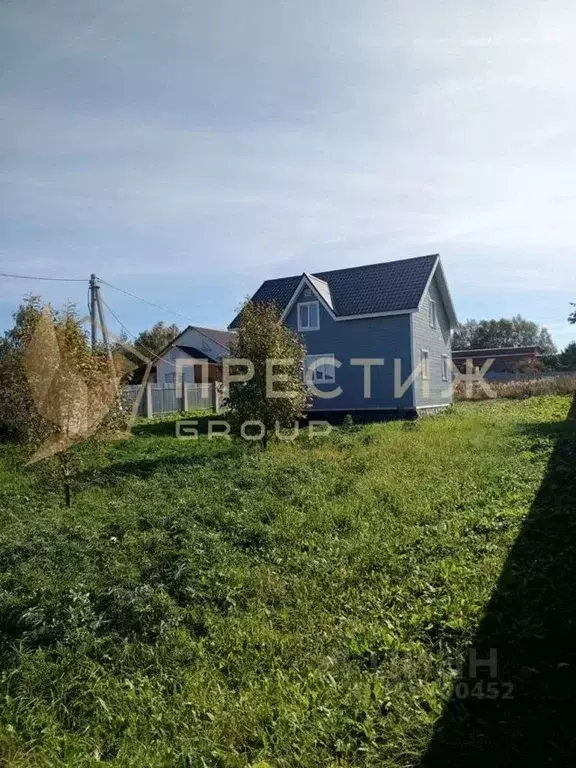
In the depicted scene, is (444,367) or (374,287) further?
(444,367)

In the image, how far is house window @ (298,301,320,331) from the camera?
67.2 feet

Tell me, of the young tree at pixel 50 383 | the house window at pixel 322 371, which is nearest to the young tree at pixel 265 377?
the young tree at pixel 50 383

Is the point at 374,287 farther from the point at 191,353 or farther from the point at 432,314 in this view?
the point at 191,353

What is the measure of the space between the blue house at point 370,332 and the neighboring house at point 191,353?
42.7 feet

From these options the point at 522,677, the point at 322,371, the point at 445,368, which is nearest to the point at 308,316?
the point at 322,371

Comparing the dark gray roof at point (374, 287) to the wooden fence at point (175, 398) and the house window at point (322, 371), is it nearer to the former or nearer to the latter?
the house window at point (322, 371)

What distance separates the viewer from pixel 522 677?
3117 millimetres

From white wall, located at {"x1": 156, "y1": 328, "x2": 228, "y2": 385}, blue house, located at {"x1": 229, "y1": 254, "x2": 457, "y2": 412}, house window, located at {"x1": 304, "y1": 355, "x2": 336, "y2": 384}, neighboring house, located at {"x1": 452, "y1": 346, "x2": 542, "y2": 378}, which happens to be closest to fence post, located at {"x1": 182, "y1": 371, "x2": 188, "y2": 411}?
blue house, located at {"x1": 229, "y1": 254, "x2": 457, "y2": 412}

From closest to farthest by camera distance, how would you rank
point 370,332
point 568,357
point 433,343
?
1. point 370,332
2. point 433,343
3. point 568,357

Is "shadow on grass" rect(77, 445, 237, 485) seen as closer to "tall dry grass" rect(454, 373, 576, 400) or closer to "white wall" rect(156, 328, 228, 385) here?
"tall dry grass" rect(454, 373, 576, 400)

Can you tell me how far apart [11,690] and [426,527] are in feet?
13.8

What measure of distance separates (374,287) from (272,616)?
1734 centimetres

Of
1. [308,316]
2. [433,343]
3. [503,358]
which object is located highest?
[308,316]

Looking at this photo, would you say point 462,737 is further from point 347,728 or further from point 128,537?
point 128,537
